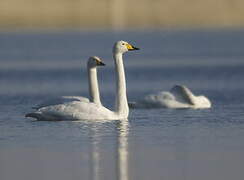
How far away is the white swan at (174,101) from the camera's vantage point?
24203 mm

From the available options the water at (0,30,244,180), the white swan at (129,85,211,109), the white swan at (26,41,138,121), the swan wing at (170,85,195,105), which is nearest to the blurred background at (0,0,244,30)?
the water at (0,30,244,180)

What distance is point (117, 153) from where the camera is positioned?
16.4 metres

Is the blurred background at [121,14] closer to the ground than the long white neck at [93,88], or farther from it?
farther from it

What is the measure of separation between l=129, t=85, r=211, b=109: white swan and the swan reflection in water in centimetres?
370

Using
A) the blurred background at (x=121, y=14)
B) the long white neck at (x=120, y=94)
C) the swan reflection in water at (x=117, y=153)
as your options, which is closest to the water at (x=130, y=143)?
the swan reflection in water at (x=117, y=153)

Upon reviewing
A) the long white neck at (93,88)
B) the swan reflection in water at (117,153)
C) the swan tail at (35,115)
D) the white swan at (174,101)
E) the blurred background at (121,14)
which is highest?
the blurred background at (121,14)

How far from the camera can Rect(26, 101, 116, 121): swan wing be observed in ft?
66.5

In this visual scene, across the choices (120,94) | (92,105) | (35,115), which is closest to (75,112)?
(92,105)

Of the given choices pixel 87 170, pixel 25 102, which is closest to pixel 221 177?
pixel 87 170

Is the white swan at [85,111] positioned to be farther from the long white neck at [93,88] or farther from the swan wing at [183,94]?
the swan wing at [183,94]

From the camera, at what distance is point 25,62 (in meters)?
52.1

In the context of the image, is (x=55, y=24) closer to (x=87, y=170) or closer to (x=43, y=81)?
(x=43, y=81)

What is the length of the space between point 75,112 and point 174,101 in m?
4.58

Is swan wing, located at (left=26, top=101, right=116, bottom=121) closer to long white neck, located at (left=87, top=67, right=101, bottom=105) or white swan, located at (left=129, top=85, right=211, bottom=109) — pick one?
long white neck, located at (left=87, top=67, right=101, bottom=105)
